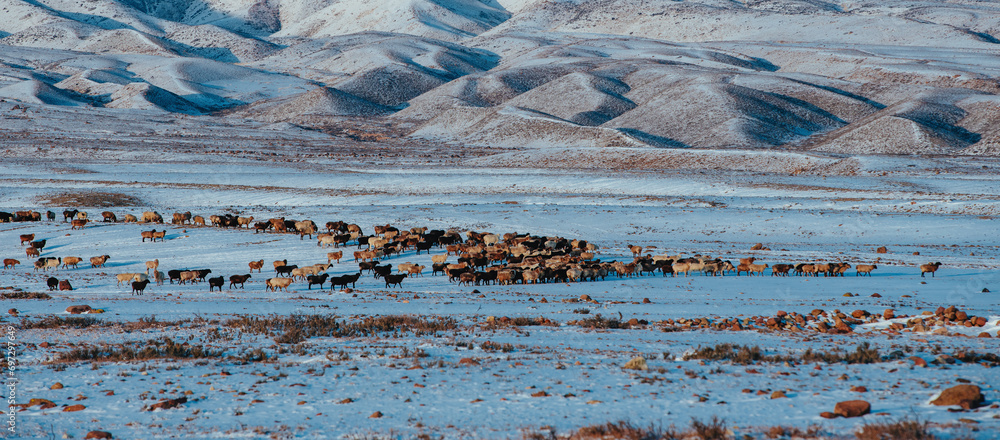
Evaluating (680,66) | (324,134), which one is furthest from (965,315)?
(680,66)

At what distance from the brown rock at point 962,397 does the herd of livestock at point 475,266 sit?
50.5ft

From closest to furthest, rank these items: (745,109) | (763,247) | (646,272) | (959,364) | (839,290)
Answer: (959,364)
(839,290)
(646,272)
(763,247)
(745,109)

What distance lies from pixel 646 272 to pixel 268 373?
16344 millimetres

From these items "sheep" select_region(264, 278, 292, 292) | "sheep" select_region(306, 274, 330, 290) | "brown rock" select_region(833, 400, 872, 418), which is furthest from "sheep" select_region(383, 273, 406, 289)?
"brown rock" select_region(833, 400, 872, 418)

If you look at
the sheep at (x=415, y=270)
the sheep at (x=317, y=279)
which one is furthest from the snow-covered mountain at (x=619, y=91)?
the sheep at (x=317, y=279)

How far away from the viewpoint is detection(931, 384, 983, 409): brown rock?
8.54 meters

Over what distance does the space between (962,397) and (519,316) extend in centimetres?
1022

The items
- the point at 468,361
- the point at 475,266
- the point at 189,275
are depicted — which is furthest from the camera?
the point at 475,266

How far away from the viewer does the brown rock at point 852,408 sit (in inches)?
333

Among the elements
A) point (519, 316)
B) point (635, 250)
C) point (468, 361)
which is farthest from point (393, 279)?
point (468, 361)

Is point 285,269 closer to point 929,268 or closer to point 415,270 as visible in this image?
point 415,270

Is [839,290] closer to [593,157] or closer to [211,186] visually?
[211,186]

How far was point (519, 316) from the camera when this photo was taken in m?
17.5

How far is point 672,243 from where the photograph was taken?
107 feet
